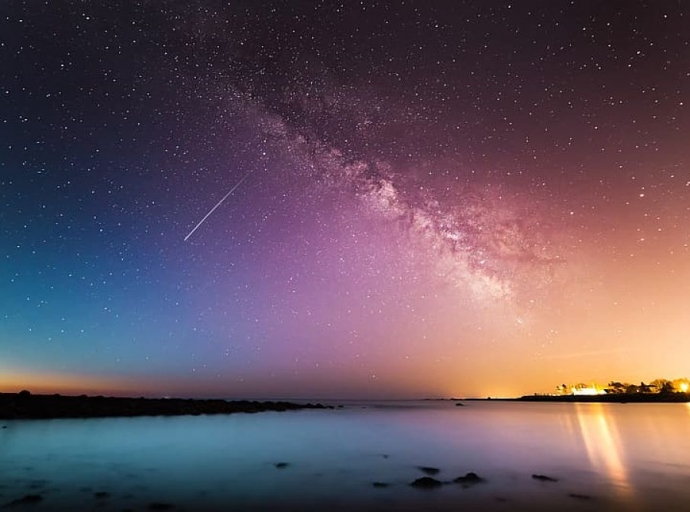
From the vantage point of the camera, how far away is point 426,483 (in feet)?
49.5

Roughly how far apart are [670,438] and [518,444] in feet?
47.4

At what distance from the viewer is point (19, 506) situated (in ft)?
36.1

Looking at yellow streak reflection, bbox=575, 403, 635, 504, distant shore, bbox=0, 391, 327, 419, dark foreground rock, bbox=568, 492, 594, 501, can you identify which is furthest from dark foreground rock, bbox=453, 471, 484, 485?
distant shore, bbox=0, 391, 327, 419

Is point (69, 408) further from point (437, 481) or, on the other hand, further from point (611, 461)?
Answer: point (611, 461)

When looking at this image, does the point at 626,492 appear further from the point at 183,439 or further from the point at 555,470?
the point at 183,439

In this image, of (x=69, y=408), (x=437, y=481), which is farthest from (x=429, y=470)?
(x=69, y=408)

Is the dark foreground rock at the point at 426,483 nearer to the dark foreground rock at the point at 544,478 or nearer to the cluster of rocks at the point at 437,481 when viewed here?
the cluster of rocks at the point at 437,481

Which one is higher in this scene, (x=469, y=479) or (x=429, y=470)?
(x=429, y=470)

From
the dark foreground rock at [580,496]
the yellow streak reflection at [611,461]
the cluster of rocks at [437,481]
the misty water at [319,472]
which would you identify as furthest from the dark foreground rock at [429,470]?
the yellow streak reflection at [611,461]

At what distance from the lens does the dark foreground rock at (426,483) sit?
583 inches

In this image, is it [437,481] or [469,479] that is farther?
[469,479]

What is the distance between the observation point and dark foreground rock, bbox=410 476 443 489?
14.8 metres

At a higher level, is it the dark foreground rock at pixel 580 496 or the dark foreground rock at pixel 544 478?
the dark foreground rock at pixel 544 478

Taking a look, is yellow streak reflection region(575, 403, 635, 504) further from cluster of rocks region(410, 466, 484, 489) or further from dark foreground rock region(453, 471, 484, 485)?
cluster of rocks region(410, 466, 484, 489)
